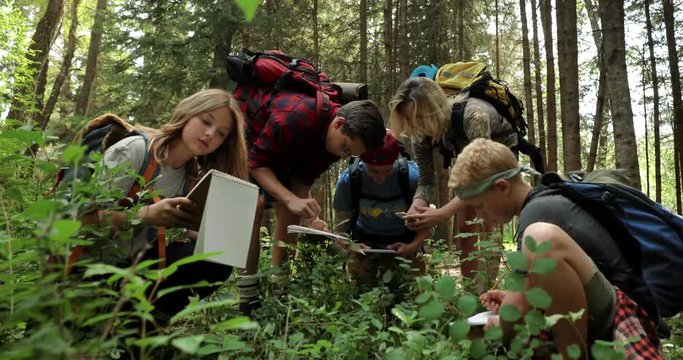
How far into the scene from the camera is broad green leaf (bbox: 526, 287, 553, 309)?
1.47 m

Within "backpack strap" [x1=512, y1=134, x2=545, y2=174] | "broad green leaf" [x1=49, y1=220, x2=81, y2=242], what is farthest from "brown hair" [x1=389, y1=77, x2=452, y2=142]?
"broad green leaf" [x1=49, y1=220, x2=81, y2=242]

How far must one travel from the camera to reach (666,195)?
3316 cm

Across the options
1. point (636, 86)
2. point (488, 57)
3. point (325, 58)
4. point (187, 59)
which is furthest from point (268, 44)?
point (636, 86)

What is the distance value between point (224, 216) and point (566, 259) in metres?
1.53

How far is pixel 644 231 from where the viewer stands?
2193 millimetres

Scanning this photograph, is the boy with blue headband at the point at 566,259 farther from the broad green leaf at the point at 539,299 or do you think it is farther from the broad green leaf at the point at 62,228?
the broad green leaf at the point at 62,228

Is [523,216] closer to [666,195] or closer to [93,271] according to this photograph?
[93,271]

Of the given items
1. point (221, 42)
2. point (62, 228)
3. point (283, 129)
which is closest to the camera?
point (62, 228)

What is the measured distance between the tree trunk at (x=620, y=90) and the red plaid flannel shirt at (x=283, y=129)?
248 cm

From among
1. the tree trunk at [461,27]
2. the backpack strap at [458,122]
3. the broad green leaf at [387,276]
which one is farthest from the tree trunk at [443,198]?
the broad green leaf at [387,276]

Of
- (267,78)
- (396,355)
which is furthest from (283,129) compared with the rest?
(396,355)

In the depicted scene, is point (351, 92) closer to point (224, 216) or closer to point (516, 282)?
point (224, 216)

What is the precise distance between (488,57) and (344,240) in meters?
15.0

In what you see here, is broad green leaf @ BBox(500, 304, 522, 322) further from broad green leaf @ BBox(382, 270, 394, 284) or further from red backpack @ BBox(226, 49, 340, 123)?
red backpack @ BBox(226, 49, 340, 123)
